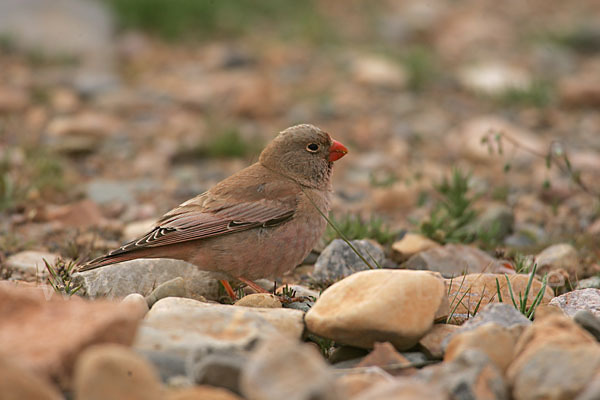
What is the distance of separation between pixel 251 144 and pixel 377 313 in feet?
17.0

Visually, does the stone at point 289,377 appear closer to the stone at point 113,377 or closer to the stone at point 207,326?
the stone at point 113,377

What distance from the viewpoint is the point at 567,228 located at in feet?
20.3

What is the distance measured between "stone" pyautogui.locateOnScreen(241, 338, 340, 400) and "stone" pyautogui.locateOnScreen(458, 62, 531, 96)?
8034 millimetres

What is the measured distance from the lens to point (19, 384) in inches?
90.2

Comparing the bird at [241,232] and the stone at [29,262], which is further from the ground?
the bird at [241,232]

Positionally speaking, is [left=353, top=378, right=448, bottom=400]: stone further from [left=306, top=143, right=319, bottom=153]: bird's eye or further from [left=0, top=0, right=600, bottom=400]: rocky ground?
[left=306, top=143, right=319, bottom=153]: bird's eye

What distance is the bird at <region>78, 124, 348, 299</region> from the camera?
458 cm

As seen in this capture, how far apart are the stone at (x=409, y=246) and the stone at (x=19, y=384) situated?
10.4ft

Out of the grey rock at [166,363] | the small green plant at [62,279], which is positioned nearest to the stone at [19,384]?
the grey rock at [166,363]

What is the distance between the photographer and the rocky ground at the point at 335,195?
272cm

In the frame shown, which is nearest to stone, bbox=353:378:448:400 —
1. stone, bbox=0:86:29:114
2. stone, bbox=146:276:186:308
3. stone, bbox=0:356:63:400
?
stone, bbox=0:356:63:400

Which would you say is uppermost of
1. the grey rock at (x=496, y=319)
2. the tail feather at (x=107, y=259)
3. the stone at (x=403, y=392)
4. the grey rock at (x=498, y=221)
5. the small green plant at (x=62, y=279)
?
the stone at (x=403, y=392)

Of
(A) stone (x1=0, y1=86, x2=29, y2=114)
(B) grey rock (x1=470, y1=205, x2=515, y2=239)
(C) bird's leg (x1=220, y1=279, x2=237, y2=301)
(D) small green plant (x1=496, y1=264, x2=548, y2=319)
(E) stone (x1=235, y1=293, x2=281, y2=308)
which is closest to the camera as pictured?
(D) small green plant (x1=496, y1=264, x2=548, y2=319)

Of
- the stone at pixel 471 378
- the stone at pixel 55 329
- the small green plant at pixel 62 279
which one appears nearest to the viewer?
the stone at pixel 55 329
